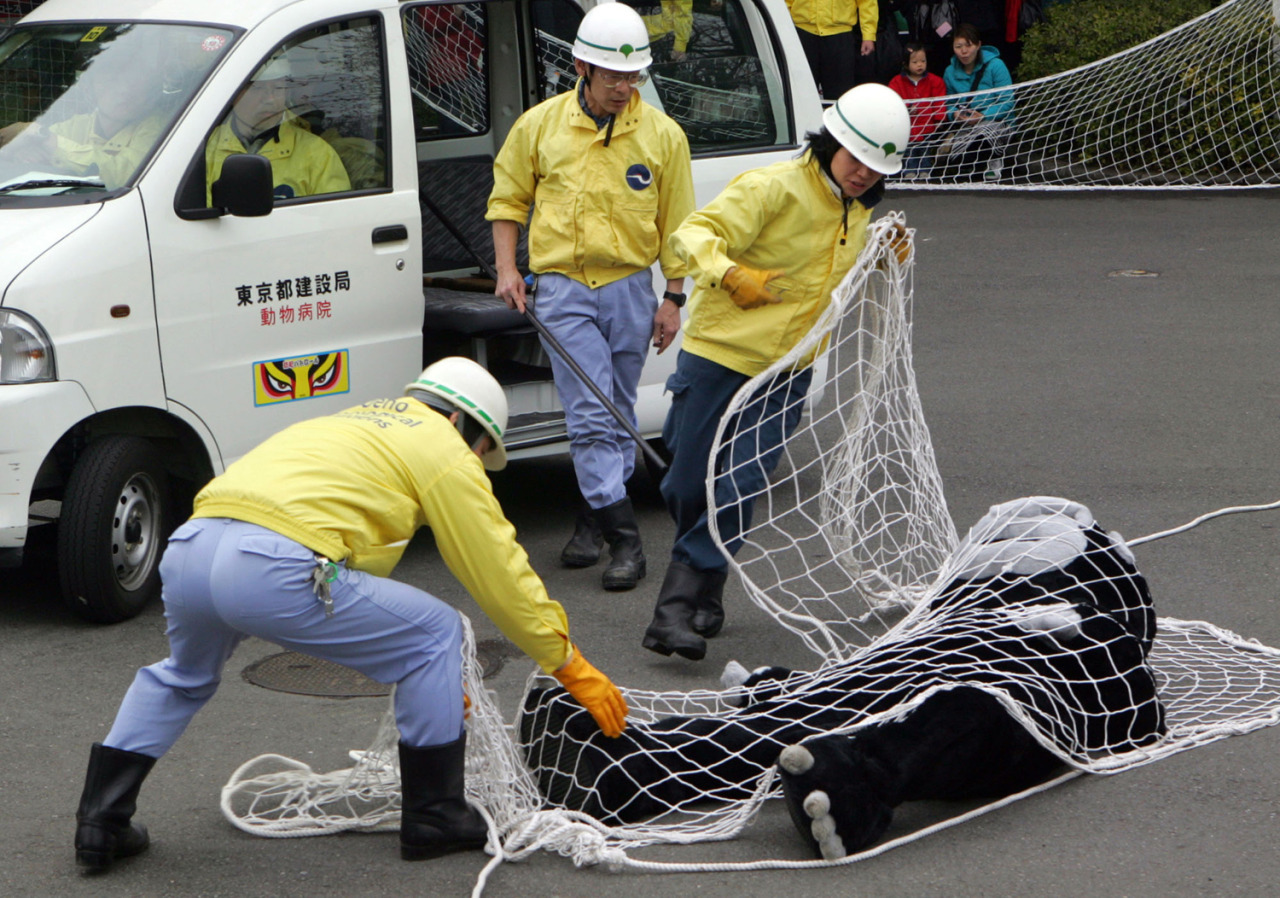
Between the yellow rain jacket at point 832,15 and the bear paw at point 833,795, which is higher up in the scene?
the yellow rain jacket at point 832,15

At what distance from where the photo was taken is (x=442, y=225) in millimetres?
7426

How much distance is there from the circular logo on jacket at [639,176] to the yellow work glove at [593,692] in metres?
2.51

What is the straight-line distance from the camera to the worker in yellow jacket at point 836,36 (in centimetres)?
1391

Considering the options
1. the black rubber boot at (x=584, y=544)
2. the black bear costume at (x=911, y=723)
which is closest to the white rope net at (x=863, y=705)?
the black bear costume at (x=911, y=723)

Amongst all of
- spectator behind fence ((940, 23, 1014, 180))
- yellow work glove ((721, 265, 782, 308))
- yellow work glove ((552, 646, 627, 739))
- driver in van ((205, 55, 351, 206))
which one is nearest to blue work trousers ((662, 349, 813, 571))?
yellow work glove ((721, 265, 782, 308))

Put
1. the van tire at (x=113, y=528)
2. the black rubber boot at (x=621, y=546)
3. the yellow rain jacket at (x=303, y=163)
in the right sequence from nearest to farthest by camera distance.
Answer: the van tire at (x=113, y=528)
the yellow rain jacket at (x=303, y=163)
the black rubber boot at (x=621, y=546)

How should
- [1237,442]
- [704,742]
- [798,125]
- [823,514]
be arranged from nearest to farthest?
[704,742]
[823,514]
[798,125]
[1237,442]

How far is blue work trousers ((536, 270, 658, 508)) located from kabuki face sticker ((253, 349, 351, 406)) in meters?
0.76

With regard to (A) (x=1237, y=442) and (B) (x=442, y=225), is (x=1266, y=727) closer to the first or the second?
(A) (x=1237, y=442)

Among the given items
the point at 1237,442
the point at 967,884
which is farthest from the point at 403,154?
the point at 1237,442

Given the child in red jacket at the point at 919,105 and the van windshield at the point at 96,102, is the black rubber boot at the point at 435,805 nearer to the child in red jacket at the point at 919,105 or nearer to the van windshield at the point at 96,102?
the van windshield at the point at 96,102

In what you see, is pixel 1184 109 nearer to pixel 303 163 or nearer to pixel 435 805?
pixel 303 163

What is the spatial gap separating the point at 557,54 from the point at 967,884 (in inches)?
184

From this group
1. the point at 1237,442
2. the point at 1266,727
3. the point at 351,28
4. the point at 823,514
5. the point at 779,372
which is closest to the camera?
the point at 1266,727
